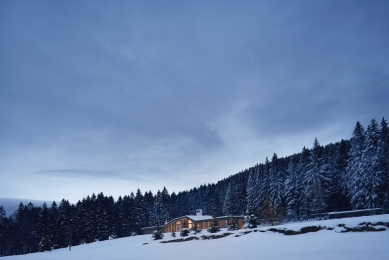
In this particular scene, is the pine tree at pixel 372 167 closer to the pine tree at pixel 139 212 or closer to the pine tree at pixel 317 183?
the pine tree at pixel 317 183

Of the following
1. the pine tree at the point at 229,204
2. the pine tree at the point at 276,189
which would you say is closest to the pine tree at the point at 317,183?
the pine tree at the point at 276,189

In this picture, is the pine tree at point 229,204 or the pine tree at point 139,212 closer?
the pine tree at point 229,204

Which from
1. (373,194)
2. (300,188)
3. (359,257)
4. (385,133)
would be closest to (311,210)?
(300,188)

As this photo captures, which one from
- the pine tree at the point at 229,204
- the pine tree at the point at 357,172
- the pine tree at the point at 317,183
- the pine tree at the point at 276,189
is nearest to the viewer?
the pine tree at the point at 357,172

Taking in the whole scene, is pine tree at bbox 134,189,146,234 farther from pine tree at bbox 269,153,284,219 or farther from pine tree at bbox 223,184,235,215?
pine tree at bbox 269,153,284,219

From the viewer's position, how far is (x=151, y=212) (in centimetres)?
9638

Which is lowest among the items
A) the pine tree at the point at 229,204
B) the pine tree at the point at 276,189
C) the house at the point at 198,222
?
the house at the point at 198,222

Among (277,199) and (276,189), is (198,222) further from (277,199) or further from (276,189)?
(276,189)

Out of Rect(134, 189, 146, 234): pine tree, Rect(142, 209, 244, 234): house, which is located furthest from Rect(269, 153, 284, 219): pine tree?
Rect(134, 189, 146, 234): pine tree

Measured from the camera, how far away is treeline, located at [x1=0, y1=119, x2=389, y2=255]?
128 ft

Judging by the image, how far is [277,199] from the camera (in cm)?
5412

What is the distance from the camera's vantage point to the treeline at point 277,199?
38875mm

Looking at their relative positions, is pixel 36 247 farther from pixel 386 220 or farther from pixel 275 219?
pixel 386 220

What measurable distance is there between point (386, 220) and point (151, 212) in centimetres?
8891
